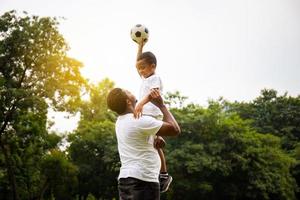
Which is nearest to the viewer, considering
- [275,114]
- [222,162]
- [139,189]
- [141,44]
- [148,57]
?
[139,189]

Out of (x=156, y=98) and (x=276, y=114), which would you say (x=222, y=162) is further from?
(x=156, y=98)

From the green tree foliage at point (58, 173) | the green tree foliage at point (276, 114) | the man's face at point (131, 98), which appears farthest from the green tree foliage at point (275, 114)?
the man's face at point (131, 98)

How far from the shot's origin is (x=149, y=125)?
417 centimetres

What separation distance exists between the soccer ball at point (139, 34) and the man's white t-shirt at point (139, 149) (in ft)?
7.06

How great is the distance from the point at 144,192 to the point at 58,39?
21.0 meters

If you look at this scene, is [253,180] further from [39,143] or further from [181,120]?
[39,143]

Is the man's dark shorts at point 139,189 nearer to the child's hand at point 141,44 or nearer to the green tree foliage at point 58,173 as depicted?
the child's hand at point 141,44

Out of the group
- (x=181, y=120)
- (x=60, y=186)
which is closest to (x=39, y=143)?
(x=60, y=186)

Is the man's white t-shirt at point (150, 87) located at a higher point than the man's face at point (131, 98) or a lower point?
higher

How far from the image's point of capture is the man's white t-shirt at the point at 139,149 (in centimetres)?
416

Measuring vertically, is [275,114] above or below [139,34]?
above

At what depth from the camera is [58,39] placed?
24047 mm

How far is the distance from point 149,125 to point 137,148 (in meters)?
0.27

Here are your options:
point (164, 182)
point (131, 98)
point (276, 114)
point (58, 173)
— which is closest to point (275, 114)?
point (276, 114)
